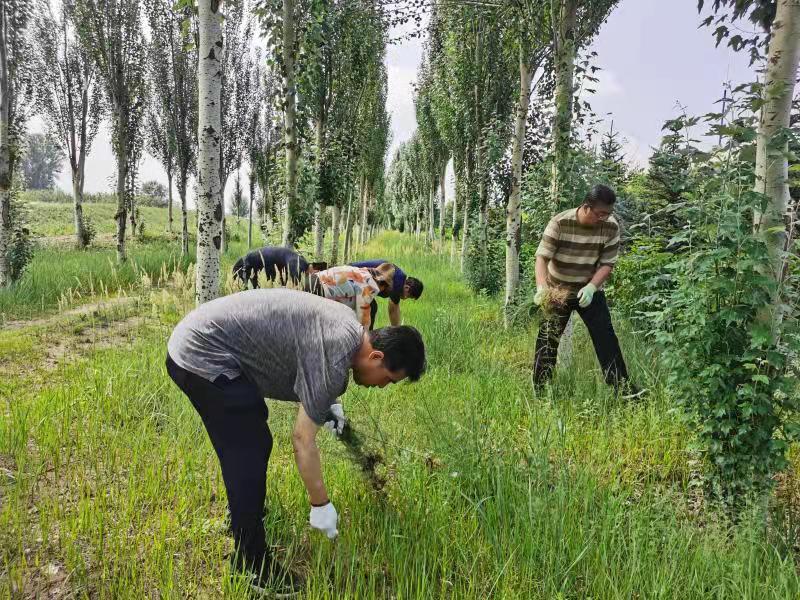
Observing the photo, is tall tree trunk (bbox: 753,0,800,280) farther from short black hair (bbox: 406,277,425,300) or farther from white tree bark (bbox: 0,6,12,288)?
white tree bark (bbox: 0,6,12,288)

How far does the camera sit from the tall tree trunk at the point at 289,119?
20.8 feet

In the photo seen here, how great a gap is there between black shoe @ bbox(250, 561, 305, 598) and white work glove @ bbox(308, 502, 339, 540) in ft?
0.73

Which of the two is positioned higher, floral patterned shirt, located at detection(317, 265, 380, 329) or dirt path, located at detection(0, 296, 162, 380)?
floral patterned shirt, located at detection(317, 265, 380, 329)

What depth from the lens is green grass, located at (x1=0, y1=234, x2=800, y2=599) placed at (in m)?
1.91

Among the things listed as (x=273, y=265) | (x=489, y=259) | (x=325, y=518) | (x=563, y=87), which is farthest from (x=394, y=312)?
(x=489, y=259)

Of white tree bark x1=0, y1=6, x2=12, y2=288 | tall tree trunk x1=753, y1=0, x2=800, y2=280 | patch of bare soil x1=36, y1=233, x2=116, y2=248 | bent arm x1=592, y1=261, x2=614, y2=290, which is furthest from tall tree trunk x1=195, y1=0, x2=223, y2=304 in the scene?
patch of bare soil x1=36, y1=233, x2=116, y2=248

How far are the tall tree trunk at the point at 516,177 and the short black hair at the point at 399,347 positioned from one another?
497 cm

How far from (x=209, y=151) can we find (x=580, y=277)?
127 inches

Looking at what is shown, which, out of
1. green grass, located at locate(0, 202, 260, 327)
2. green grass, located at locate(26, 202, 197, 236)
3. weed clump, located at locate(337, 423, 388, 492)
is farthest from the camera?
green grass, located at locate(26, 202, 197, 236)

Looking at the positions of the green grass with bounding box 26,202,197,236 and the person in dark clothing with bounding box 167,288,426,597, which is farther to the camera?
the green grass with bounding box 26,202,197,236

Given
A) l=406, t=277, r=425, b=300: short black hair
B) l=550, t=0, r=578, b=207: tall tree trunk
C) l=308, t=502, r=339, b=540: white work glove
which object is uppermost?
l=550, t=0, r=578, b=207: tall tree trunk

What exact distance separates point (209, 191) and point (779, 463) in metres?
4.06

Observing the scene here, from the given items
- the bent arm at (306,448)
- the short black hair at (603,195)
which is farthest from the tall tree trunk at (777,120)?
the bent arm at (306,448)

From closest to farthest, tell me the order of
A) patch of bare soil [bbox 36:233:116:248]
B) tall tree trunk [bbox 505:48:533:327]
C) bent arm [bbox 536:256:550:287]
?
1. bent arm [bbox 536:256:550:287]
2. tall tree trunk [bbox 505:48:533:327]
3. patch of bare soil [bbox 36:233:116:248]
